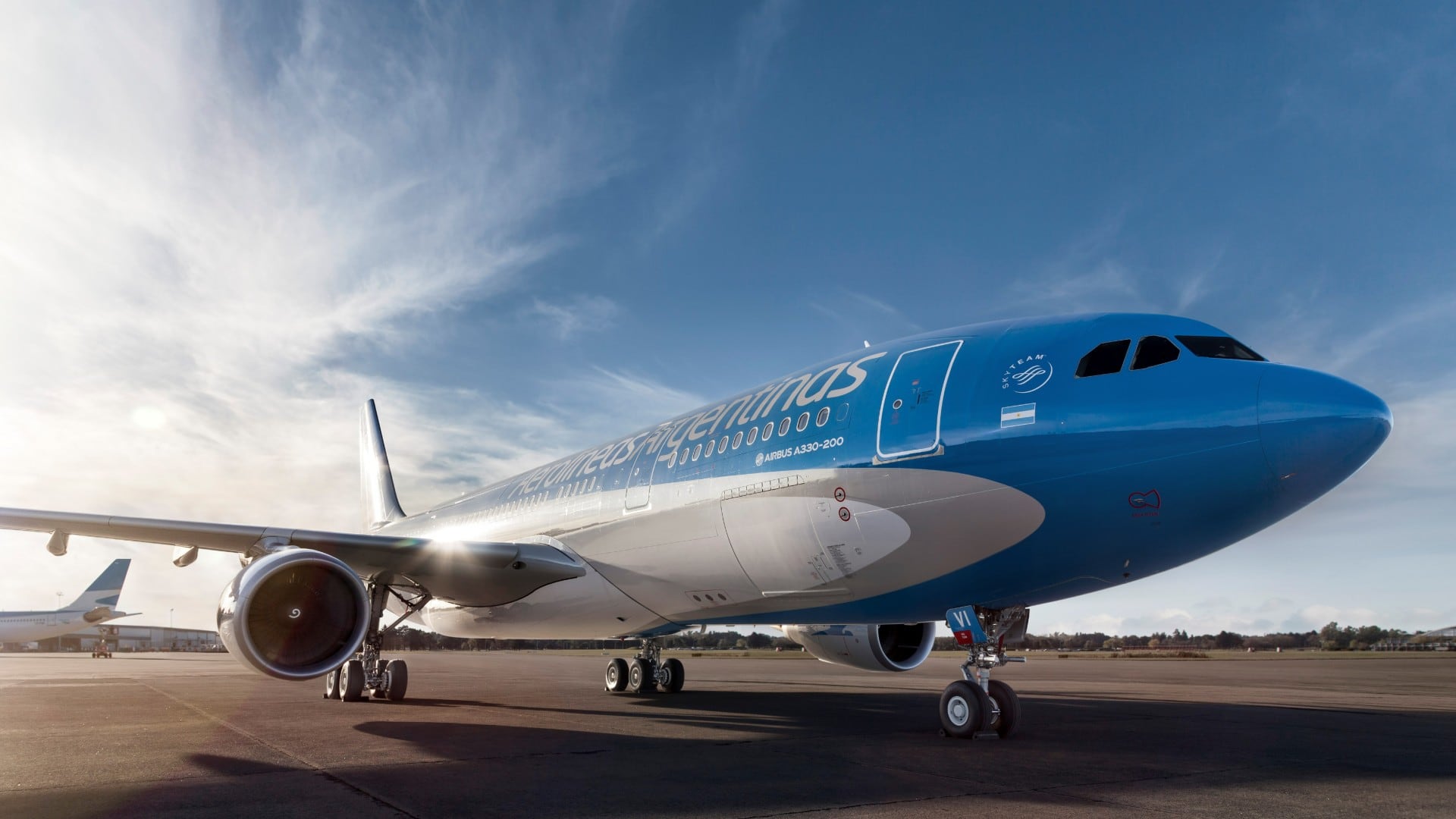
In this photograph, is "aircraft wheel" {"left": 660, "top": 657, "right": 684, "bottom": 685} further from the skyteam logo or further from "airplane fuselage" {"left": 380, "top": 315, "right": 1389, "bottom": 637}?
the skyteam logo

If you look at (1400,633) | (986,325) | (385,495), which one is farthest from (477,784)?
(1400,633)

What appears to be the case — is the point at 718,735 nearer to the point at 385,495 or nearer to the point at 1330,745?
the point at 1330,745

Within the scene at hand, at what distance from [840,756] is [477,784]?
3.05m

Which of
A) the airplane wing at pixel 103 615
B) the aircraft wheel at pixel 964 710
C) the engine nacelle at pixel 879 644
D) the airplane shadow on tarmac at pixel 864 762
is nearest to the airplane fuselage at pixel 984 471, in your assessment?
the aircraft wheel at pixel 964 710

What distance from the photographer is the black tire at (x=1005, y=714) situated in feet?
27.3

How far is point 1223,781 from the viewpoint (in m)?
6.27

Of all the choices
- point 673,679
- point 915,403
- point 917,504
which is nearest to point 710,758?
point 917,504

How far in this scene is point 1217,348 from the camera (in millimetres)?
7258

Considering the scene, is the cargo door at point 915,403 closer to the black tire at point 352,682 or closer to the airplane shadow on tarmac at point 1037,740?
the airplane shadow on tarmac at point 1037,740

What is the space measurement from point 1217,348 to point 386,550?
410 inches

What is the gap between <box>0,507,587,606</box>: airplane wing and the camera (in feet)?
37.0

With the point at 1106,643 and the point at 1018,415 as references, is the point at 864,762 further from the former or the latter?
the point at 1106,643

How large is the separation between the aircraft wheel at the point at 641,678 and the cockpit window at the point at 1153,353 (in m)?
11.0

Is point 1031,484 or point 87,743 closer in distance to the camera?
point 1031,484
